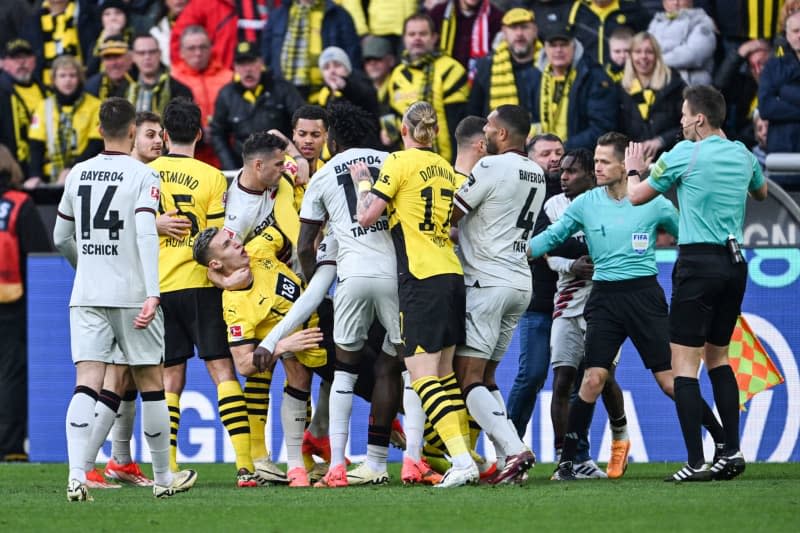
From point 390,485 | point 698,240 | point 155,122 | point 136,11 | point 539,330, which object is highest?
point 136,11

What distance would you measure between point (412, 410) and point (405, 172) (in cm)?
164

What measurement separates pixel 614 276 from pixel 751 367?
2.09 meters

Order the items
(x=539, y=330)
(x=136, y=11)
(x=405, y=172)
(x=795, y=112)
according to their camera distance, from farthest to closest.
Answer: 1. (x=136, y=11)
2. (x=795, y=112)
3. (x=539, y=330)
4. (x=405, y=172)

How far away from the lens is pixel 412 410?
1010 centimetres

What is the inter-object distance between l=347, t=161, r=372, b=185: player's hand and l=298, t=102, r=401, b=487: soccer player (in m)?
0.04

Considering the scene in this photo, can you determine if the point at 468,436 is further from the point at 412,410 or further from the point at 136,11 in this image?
the point at 136,11

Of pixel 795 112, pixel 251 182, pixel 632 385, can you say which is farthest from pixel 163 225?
pixel 795 112

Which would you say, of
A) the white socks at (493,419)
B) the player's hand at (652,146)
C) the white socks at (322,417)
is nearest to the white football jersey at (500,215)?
the white socks at (493,419)

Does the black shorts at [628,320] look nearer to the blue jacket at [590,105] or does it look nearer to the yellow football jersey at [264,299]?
the yellow football jersey at [264,299]

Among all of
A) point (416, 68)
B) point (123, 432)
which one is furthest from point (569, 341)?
point (416, 68)

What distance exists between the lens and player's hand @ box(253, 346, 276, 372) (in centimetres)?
1002

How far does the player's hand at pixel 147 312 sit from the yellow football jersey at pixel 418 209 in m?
1.62

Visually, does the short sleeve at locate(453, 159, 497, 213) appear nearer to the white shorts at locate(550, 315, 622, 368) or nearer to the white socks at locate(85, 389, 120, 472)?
the white shorts at locate(550, 315, 622, 368)

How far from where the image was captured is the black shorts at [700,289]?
9.49m
